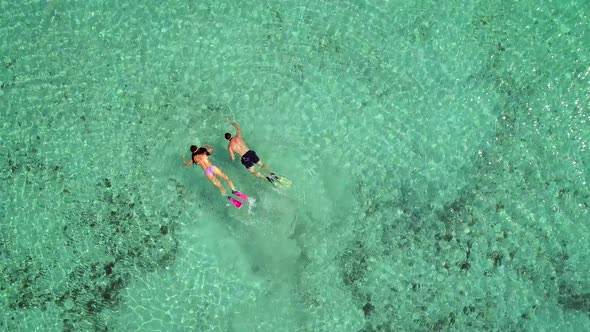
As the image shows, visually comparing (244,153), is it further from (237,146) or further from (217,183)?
(217,183)

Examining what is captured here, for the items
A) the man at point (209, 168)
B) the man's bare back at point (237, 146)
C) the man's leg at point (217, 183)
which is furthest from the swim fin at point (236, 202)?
the man's bare back at point (237, 146)

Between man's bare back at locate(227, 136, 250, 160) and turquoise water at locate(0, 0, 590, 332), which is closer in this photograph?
man's bare back at locate(227, 136, 250, 160)

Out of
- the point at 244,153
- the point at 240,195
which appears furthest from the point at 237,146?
the point at 240,195

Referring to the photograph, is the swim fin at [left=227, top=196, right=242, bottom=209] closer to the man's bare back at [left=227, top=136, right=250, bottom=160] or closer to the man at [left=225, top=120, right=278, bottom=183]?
the man at [left=225, top=120, right=278, bottom=183]

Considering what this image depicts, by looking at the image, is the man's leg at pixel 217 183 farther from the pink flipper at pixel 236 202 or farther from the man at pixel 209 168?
the pink flipper at pixel 236 202

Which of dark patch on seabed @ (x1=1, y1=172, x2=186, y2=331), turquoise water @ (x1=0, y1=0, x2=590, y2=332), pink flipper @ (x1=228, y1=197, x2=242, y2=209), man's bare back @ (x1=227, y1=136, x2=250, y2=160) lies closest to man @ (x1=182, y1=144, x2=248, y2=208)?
pink flipper @ (x1=228, y1=197, x2=242, y2=209)

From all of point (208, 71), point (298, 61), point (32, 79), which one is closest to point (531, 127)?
point (298, 61)
